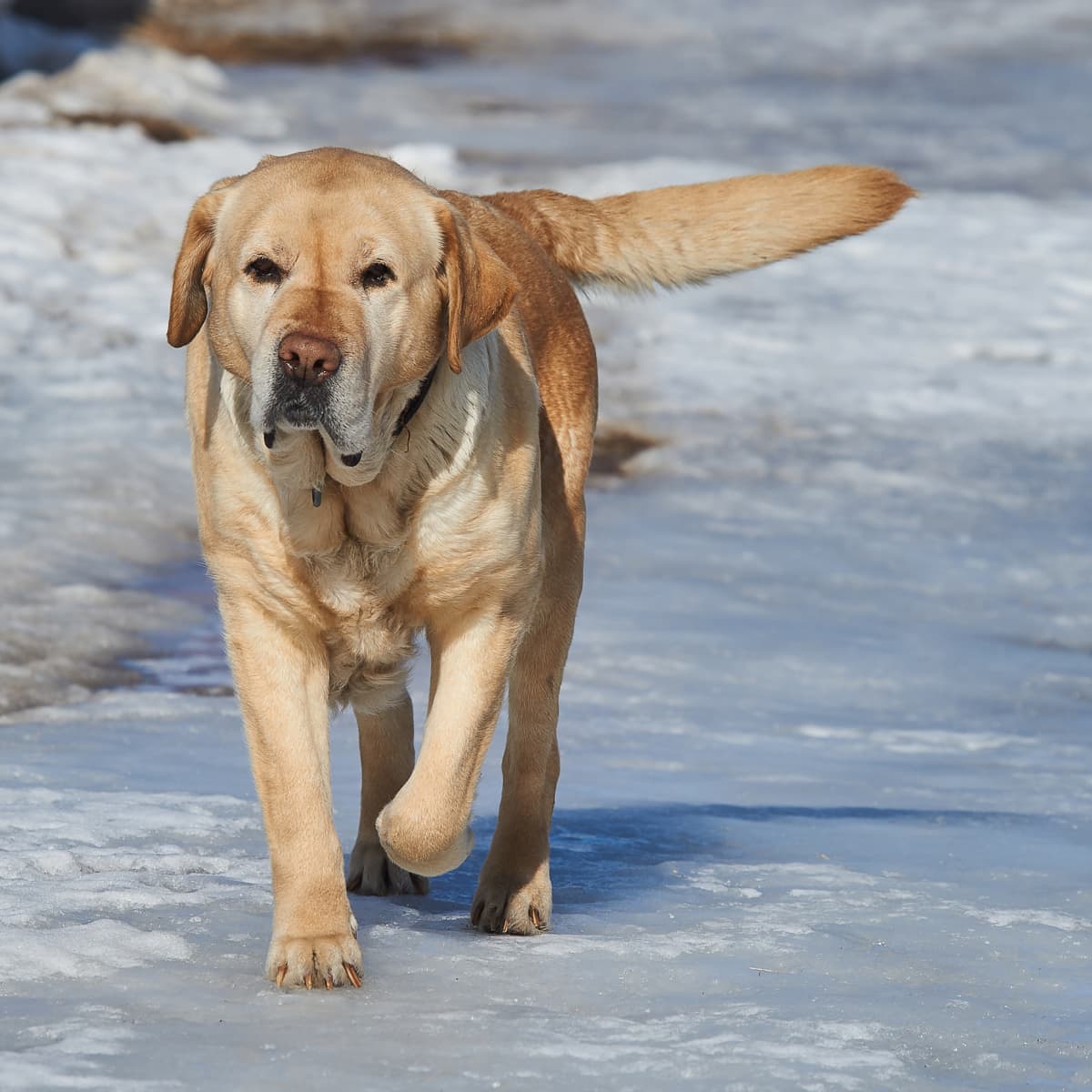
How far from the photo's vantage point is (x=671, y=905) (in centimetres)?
405

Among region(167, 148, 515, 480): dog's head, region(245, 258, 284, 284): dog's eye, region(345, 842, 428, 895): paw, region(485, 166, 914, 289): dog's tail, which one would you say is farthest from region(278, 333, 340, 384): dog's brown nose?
region(485, 166, 914, 289): dog's tail

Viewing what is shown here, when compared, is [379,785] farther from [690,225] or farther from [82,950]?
[690,225]

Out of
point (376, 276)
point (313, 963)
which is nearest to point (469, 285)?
point (376, 276)

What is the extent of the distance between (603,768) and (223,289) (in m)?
2.33

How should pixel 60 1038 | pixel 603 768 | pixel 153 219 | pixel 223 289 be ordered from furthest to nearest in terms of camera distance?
1. pixel 153 219
2. pixel 603 768
3. pixel 223 289
4. pixel 60 1038

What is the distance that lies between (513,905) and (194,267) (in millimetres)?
1438

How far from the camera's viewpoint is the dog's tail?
4902mm

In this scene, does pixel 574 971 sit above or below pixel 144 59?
below

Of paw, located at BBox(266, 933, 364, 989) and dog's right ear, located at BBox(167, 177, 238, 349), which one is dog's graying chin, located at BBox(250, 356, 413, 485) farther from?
paw, located at BBox(266, 933, 364, 989)

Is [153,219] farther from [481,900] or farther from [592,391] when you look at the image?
[481,900]

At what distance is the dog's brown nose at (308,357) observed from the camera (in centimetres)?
323

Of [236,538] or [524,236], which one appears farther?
[524,236]

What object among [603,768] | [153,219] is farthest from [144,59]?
[603,768]

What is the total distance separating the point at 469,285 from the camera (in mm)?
3609
